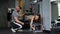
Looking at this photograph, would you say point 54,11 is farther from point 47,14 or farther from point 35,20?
point 35,20

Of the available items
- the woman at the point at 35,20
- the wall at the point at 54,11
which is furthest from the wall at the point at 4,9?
the wall at the point at 54,11

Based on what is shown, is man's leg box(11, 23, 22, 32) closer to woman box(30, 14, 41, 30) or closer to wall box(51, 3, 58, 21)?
woman box(30, 14, 41, 30)

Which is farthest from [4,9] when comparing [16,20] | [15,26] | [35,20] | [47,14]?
[47,14]

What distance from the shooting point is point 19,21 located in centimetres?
521

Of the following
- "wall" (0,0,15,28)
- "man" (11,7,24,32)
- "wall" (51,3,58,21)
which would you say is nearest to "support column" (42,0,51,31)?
"wall" (51,3,58,21)

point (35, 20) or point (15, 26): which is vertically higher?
point (35, 20)

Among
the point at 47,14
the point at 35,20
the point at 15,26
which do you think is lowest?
the point at 15,26

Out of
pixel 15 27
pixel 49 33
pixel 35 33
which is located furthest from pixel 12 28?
pixel 49 33

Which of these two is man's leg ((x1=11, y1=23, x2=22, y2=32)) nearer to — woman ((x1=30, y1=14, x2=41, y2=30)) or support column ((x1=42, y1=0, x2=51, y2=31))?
woman ((x1=30, y1=14, x2=41, y2=30))

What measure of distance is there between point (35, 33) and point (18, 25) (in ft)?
1.72

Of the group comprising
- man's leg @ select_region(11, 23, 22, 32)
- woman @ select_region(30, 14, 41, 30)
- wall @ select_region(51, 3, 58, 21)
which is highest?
wall @ select_region(51, 3, 58, 21)

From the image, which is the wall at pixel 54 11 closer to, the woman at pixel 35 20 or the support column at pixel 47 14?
the support column at pixel 47 14

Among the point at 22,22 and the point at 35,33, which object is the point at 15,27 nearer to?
the point at 22,22

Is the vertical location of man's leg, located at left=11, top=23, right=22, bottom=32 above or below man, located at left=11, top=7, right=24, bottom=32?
below
